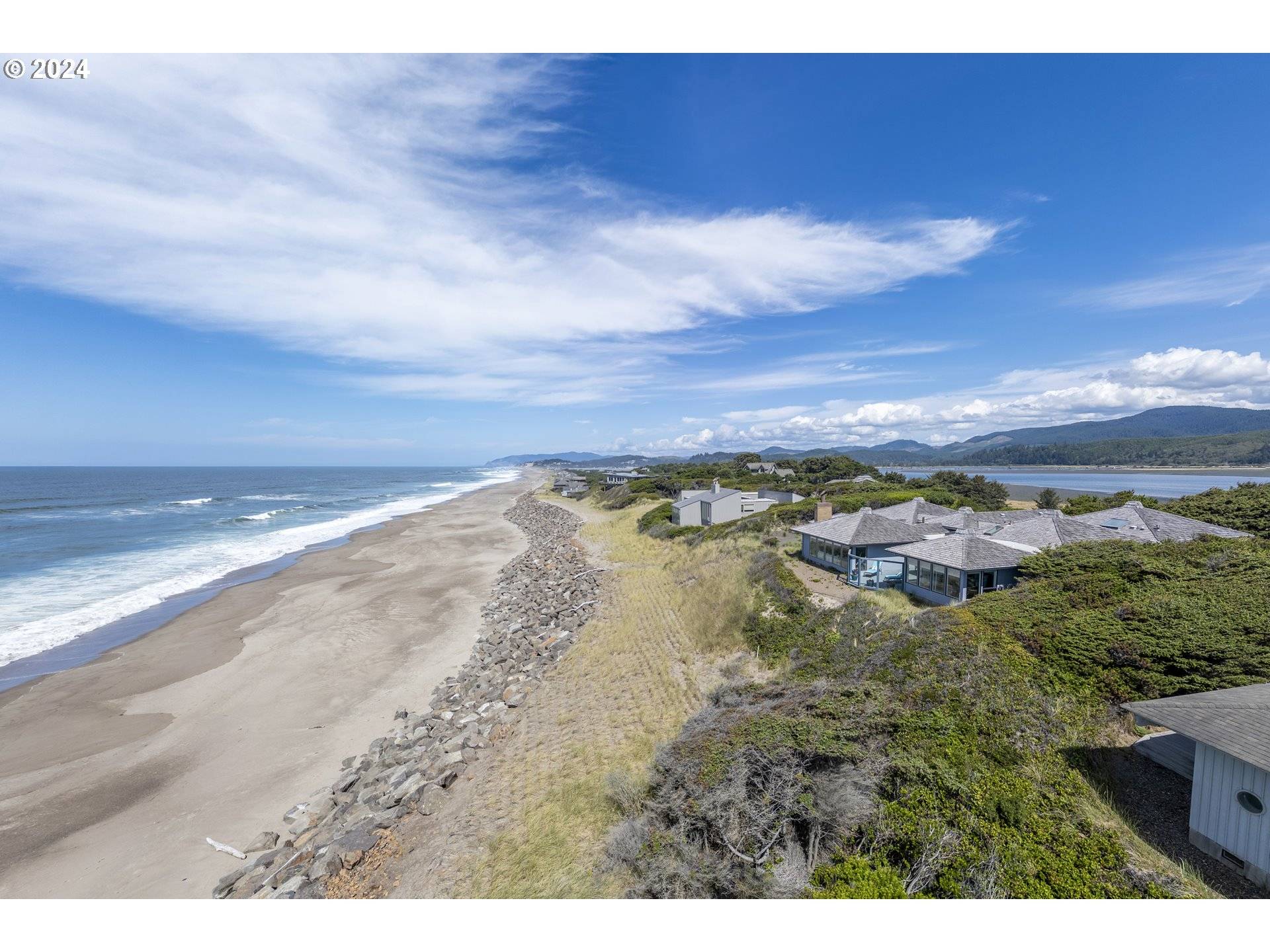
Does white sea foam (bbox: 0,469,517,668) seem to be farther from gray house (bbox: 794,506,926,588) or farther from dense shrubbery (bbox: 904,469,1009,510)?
dense shrubbery (bbox: 904,469,1009,510)

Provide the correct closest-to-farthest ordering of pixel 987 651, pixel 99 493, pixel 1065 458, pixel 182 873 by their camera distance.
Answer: pixel 182 873, pixel 987 651, pixel 99 493, pixel 1065 458

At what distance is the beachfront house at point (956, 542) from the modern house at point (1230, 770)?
1020 cm

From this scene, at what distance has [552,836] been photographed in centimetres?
802

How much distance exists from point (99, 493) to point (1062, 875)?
119024 mm

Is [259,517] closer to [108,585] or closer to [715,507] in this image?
[108,585]

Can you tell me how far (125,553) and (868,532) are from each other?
4582 cm

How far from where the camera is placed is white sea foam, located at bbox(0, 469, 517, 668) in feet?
→ 66.5

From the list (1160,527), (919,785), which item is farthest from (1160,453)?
(919,785)

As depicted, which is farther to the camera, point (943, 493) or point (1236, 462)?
point (1236, 462)

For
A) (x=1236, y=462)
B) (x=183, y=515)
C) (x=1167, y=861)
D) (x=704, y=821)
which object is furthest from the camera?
(x=1236, y=462)

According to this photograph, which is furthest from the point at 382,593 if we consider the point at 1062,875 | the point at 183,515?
the point at 183,515

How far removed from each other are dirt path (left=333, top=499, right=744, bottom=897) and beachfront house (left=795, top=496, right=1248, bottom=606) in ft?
21.2

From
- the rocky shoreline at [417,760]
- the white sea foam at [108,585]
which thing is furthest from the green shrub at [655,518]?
the white sea foam at [108,585]

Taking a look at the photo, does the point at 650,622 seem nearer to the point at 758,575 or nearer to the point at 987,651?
the point at 758,575
